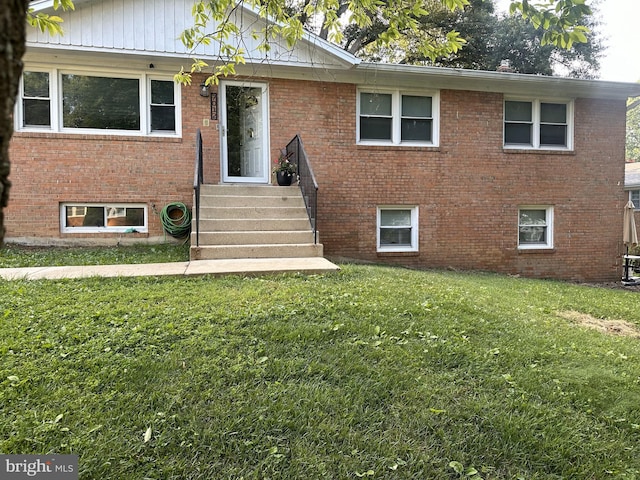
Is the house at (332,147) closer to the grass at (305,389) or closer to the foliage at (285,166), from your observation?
the foliage at (285,166)

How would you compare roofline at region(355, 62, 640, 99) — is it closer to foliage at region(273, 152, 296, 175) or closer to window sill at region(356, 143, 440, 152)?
window sill at region(356, 143, 440, 152)

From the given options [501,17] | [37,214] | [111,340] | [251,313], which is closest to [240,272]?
[251,313]

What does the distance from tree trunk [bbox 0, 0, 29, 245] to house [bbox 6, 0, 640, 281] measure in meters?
5.72

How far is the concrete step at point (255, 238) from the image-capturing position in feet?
22.5

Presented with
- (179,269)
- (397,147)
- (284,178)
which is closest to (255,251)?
(179,269)

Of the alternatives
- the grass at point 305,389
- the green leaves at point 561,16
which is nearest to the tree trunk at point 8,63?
the grass at point 305,389

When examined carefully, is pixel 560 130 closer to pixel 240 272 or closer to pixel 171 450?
pixel 240 272

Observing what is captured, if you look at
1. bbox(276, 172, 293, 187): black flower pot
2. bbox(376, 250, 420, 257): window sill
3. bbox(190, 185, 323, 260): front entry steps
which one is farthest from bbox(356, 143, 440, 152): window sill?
bbox(376, 250, 420, 257): window sill

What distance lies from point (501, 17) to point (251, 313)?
1900 cm

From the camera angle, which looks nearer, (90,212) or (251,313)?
(251,313)

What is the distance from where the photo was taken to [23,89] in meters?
8.12

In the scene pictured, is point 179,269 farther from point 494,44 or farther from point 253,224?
point 494,44

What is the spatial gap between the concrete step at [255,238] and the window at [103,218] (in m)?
2.35

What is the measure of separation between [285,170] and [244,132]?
1.61m
